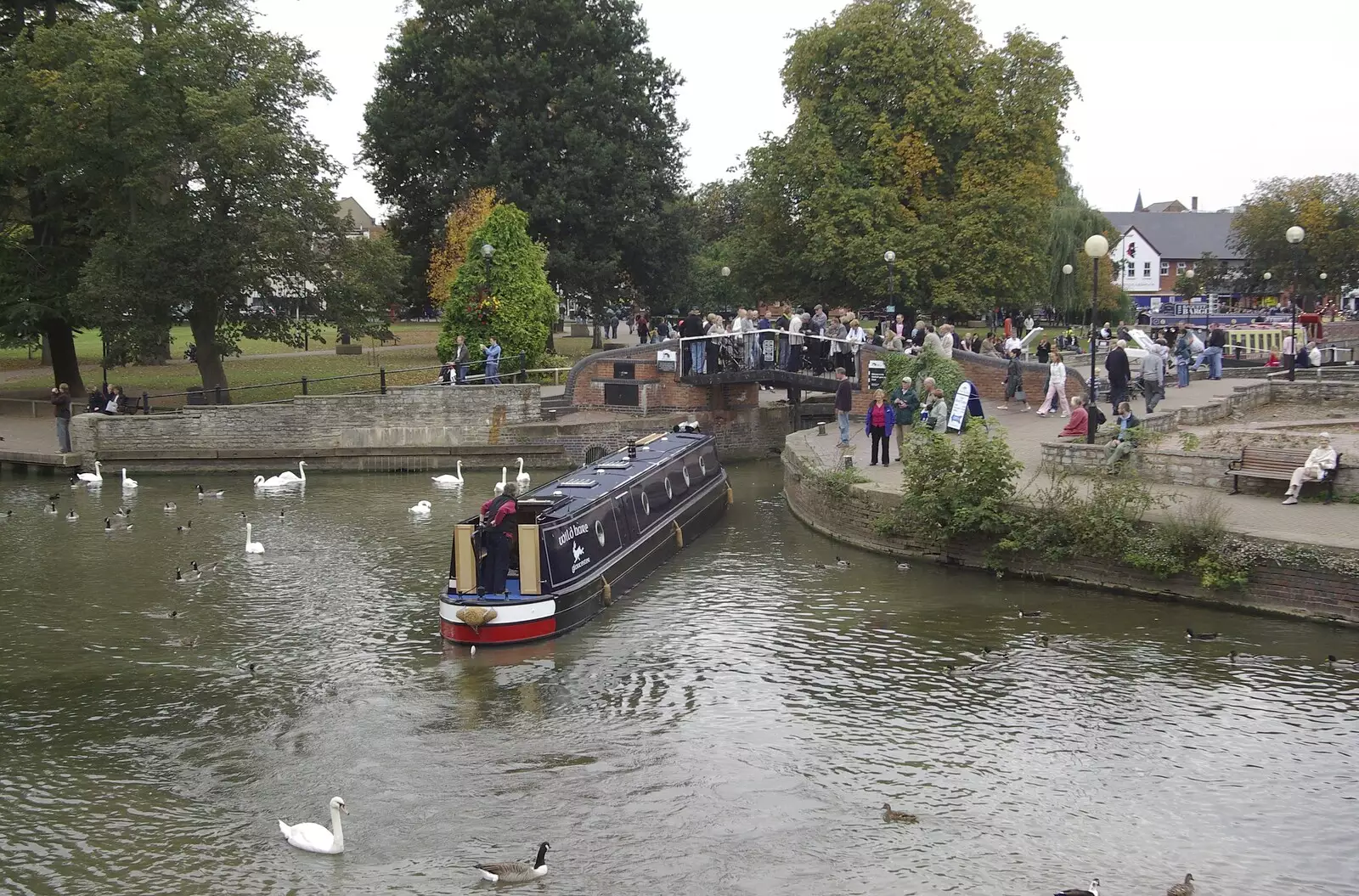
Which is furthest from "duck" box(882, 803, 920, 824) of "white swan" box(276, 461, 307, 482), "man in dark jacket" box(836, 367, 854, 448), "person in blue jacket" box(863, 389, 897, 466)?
"white swan" box(276, 461, 307, 482)

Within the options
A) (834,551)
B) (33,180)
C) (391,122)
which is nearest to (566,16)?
(391,122)

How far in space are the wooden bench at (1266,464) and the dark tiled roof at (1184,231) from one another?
7128 cm

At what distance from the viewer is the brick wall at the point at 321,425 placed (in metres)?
29.1

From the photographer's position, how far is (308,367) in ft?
128

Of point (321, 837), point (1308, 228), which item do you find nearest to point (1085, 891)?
point (321, 837)

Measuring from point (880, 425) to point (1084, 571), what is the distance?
5.35 metres

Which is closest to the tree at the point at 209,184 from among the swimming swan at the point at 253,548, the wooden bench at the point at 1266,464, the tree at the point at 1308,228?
the swimming swan at the point at 253,548

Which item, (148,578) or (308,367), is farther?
(308,367)

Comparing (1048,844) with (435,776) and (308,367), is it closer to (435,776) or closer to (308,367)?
(435,776)

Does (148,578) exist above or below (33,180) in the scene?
below

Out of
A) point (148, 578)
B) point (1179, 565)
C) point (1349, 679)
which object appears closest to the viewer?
point (1349, 679)

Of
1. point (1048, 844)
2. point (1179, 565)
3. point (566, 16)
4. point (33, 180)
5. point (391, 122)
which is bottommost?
point (1048, 844)

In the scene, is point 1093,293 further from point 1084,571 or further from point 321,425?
point 321,425

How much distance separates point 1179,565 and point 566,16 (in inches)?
1213
